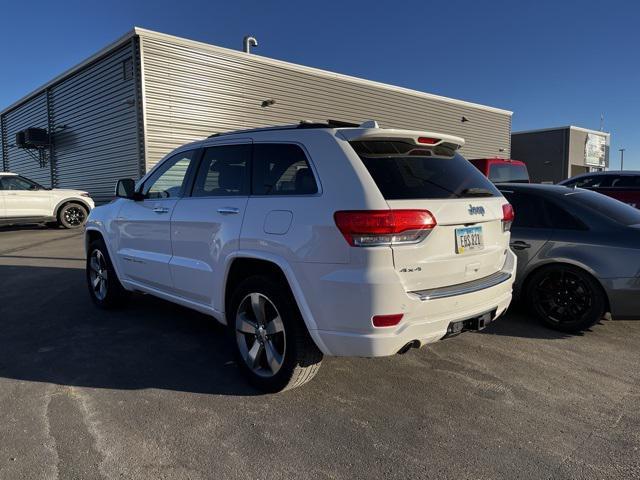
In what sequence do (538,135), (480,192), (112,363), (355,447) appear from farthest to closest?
(538,135) < (112,363) < (480,192) < (355,447)

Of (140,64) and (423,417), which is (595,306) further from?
(140,64)

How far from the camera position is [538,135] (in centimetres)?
3164

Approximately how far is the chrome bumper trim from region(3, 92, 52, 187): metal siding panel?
21084 millimetres

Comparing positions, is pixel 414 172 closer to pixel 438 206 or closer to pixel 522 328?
pixel 438 206

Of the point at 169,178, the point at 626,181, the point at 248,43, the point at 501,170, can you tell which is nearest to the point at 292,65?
the point at 248,43

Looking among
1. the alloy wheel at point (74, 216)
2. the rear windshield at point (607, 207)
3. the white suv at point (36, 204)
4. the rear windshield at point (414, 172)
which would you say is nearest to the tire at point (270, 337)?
the rear windshield at point (414, 172)

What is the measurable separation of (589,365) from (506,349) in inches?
24.6

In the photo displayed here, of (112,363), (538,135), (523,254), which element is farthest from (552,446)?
(538,135)

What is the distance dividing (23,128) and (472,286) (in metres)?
24.6

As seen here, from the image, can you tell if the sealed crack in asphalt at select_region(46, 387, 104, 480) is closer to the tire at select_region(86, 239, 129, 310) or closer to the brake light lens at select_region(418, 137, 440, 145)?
the tire at select_region(86, 239, 129, 310)

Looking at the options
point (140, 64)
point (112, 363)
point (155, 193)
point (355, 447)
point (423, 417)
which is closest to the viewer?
point (355, 447)

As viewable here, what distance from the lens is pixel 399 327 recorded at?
2736mm

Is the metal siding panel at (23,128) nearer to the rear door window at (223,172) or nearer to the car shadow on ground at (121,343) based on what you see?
the car shadow on ground at (121,343)

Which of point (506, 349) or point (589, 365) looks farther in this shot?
point (506, 349)
